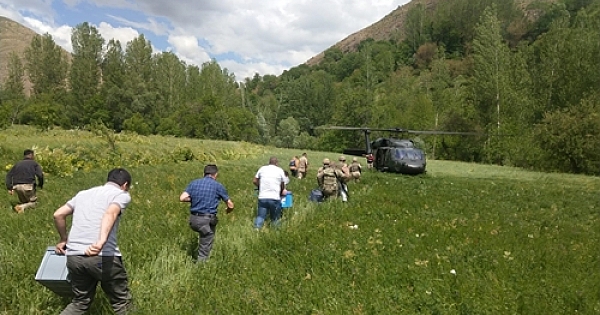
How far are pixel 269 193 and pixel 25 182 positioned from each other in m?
7.56

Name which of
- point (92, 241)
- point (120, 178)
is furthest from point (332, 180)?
point (92, 241)

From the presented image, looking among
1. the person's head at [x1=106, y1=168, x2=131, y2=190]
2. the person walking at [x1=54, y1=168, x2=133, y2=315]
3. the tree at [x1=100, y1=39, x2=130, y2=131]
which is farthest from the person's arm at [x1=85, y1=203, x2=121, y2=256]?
the tree at [x1=100, y1=39, x2=130, y2=131]

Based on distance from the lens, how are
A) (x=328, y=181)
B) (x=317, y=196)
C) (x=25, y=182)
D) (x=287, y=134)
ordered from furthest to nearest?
(x=287, y=134), (x=317, y=196), (x=328, y=181), (x=25, y=182)

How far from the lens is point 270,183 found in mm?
9562

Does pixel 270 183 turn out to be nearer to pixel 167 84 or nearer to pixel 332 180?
pixel 332 180

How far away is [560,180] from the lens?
75.2ft

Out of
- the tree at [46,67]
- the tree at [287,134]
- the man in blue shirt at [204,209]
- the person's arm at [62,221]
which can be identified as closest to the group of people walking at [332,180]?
the man in blue shirt at [204,209]

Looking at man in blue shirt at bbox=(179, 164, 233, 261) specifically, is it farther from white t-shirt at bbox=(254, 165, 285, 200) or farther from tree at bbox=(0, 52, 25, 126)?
tree at bbox=(0, 52, 25, 126)

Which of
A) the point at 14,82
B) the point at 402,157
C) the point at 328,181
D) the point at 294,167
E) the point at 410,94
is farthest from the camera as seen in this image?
the point at 410,94

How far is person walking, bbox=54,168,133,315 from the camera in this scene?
4.67 m

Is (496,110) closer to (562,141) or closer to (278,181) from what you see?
(562,141)

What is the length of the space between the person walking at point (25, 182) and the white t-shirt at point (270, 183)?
6.95 metres

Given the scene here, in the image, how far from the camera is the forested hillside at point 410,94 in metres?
39.5

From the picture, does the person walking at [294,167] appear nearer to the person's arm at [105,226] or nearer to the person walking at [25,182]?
the person walking at [25,182]
